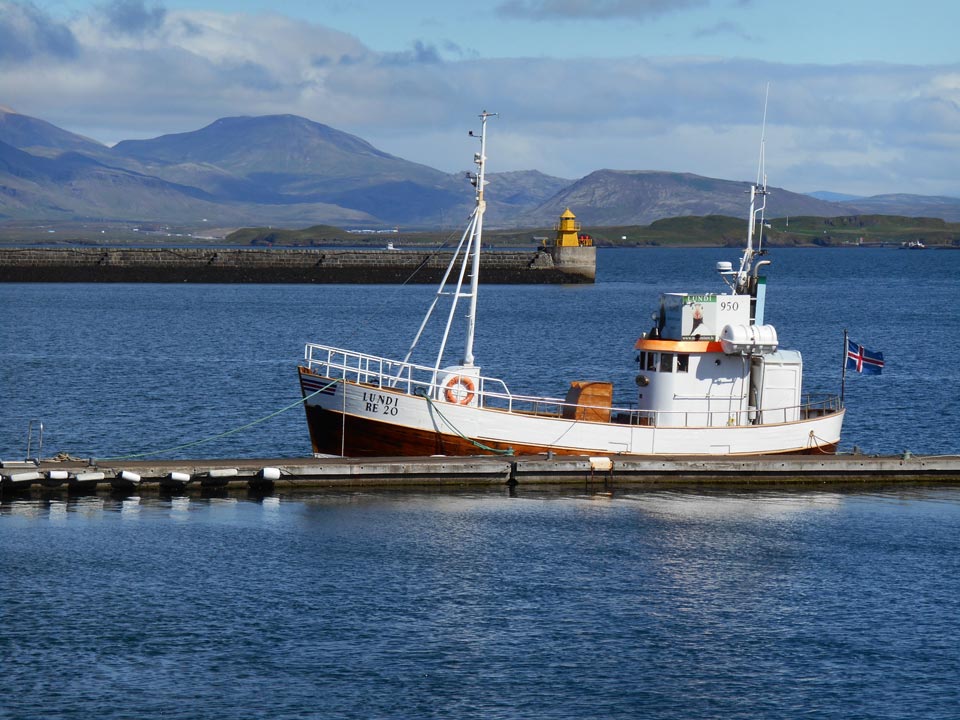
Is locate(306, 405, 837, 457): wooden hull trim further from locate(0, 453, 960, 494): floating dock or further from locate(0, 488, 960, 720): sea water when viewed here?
locate(0, 488, 960, 720): sea water

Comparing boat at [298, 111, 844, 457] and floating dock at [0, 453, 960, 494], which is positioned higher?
boat at [298, 111, 844, 457]

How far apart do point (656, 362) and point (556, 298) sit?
8813 centimetres

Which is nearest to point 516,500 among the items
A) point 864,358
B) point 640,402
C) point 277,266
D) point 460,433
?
point 460,433

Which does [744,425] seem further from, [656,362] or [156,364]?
[156,364]

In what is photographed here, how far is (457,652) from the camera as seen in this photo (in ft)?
80.3

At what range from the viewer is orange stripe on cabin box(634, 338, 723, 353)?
3906 cm

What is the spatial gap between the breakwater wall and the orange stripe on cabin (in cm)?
10463

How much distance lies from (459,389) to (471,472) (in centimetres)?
241

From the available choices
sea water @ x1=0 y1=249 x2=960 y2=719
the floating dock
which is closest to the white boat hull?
the floating dock

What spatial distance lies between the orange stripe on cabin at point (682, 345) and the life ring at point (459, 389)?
5246 millimetres

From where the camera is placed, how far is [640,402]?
40125 mm

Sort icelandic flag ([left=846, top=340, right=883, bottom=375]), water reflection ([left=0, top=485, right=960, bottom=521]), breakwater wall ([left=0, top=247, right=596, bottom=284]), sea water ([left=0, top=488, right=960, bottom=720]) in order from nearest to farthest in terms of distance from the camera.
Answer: sea water ([left=0, top=488, right=960, bottom=720]) < water reflection ([left=0, top=485, right=960, bottom=521]) < icelandic flag ([left=846, top=340, right=883, bottom=375]) < breakwater wall ([left=0, top=247, right=596, bottom=284])

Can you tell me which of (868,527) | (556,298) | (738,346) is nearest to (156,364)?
(738,346)

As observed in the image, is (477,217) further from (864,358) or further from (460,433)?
(864,358)
